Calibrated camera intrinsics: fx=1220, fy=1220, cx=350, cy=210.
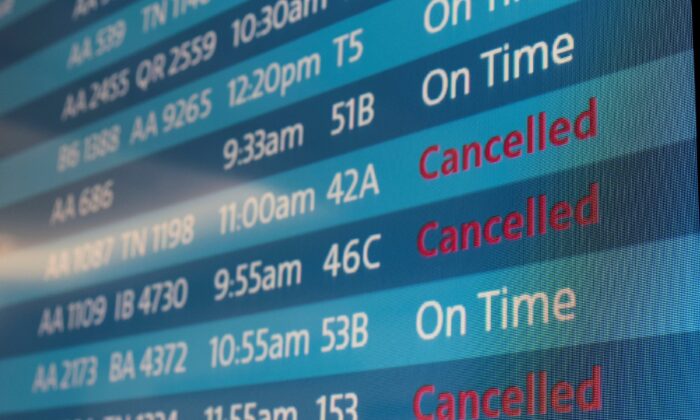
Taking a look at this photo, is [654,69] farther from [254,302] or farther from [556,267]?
[254,302]

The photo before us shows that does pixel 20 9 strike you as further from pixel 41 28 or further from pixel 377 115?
pixel 377 115

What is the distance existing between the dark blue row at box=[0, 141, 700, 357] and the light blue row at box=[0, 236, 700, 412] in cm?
1

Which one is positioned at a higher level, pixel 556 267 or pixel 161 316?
pixel 161 316

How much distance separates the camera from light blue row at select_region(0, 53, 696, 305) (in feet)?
4.14

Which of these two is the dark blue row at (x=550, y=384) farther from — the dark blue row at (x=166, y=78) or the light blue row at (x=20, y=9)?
the light blue row at (x=20, y=9)

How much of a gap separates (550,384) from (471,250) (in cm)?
20

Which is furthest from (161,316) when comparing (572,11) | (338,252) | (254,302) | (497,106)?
(572,11)

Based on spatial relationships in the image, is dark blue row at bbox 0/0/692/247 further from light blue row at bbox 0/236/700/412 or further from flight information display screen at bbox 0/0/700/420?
light blue row at bbox 0/236/700/412

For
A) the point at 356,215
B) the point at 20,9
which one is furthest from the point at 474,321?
the point at 20,9

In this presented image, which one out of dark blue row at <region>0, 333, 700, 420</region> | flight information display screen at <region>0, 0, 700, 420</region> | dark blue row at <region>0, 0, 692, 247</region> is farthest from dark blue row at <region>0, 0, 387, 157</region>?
dark blue row at <region>0, 333, 700, 420</region>

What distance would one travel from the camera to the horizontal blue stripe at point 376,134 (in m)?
1.26

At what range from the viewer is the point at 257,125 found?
5.77 ft

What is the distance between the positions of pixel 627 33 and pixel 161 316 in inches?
33.0

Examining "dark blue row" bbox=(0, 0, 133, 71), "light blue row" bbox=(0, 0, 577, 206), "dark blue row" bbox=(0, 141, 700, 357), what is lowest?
"dark blue row" bbox=(0, 141, 700, 357)
